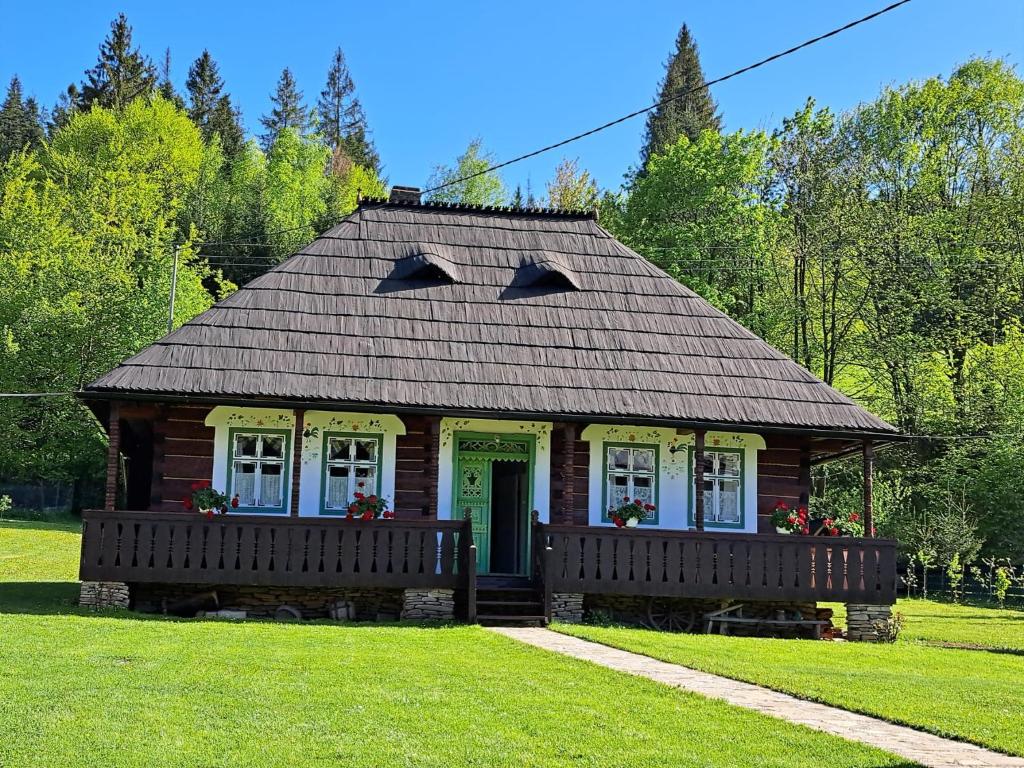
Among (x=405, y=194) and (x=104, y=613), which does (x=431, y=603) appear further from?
(x=405, y=194)

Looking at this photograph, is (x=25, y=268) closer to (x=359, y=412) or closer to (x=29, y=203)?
(x=29, y=203)

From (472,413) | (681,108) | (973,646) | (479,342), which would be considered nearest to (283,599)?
(472,413)

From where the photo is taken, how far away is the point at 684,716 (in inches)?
327

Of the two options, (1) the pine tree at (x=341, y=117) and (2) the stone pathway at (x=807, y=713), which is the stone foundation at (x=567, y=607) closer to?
(2) the stone pathway at (x=807, y=713)

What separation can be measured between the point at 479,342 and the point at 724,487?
4.54 metres

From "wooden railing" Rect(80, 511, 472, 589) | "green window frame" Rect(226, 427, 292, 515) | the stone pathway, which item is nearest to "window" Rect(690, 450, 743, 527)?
"wooden railing" Rect(80, 511, 472, 589)

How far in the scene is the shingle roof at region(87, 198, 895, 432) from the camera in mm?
16594

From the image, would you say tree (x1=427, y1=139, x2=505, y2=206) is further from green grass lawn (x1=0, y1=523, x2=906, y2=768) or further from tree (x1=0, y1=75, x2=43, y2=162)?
green grass lawn (x1=0, y1=523, x2=906, y2=768)

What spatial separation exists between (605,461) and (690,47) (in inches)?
1755

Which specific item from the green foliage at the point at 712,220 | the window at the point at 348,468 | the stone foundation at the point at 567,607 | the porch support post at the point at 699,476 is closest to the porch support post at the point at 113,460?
the window at the point at 348,468

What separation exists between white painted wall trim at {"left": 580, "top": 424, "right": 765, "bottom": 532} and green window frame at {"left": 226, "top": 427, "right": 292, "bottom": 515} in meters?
4.59

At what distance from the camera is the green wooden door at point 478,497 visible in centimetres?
1789

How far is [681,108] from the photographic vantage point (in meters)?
55.2

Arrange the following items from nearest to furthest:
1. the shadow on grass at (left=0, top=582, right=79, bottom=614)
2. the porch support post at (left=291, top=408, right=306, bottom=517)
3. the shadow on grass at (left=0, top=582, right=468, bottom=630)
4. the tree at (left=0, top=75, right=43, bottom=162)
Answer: the shadow on grass at (left=0, top=582, right=468, bottom=630) < the shadow on grass at (left=0, top=582, right=79, bottom=614) < the porch support post at (left=291, top=408, right=306, bottom=517) < the tree at (left=0, top=75, right=43, bottom=162)
